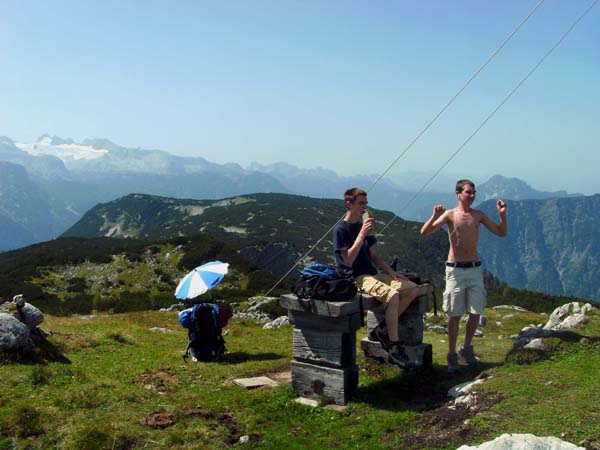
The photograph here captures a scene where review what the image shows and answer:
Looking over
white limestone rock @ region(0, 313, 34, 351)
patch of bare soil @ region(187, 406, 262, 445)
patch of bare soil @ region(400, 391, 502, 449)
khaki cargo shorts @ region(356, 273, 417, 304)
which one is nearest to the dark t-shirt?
khaki cargo shorts @ region(356, 273, 417, 304)

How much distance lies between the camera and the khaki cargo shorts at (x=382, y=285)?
357 inches

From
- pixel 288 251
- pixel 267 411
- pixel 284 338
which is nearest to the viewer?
pixel 267 411

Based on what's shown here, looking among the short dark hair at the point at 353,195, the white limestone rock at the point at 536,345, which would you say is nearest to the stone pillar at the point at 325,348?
the short dark hair at the point at 353,195

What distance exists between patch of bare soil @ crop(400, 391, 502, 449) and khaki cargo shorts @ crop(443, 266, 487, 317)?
2.33 m

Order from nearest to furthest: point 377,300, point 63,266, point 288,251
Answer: point 377,300 → point 63,266 → point 288,251

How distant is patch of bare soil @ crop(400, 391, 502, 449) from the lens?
6422 millimetres

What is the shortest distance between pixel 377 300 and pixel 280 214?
157m

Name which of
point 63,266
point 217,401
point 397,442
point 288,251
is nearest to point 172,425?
point 217,401

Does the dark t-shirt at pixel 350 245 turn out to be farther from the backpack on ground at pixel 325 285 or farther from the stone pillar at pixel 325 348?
the stone pillar at pixel 325 348

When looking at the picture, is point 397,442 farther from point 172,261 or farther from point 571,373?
point 172,261

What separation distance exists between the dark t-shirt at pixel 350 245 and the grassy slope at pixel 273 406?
2.14 m

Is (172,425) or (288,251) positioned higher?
(172,425)

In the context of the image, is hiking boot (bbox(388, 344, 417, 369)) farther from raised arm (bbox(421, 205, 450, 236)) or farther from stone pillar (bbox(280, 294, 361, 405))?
raised arm (bbox(421, 205, 450, 236))

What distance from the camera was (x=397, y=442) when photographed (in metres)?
6.77
